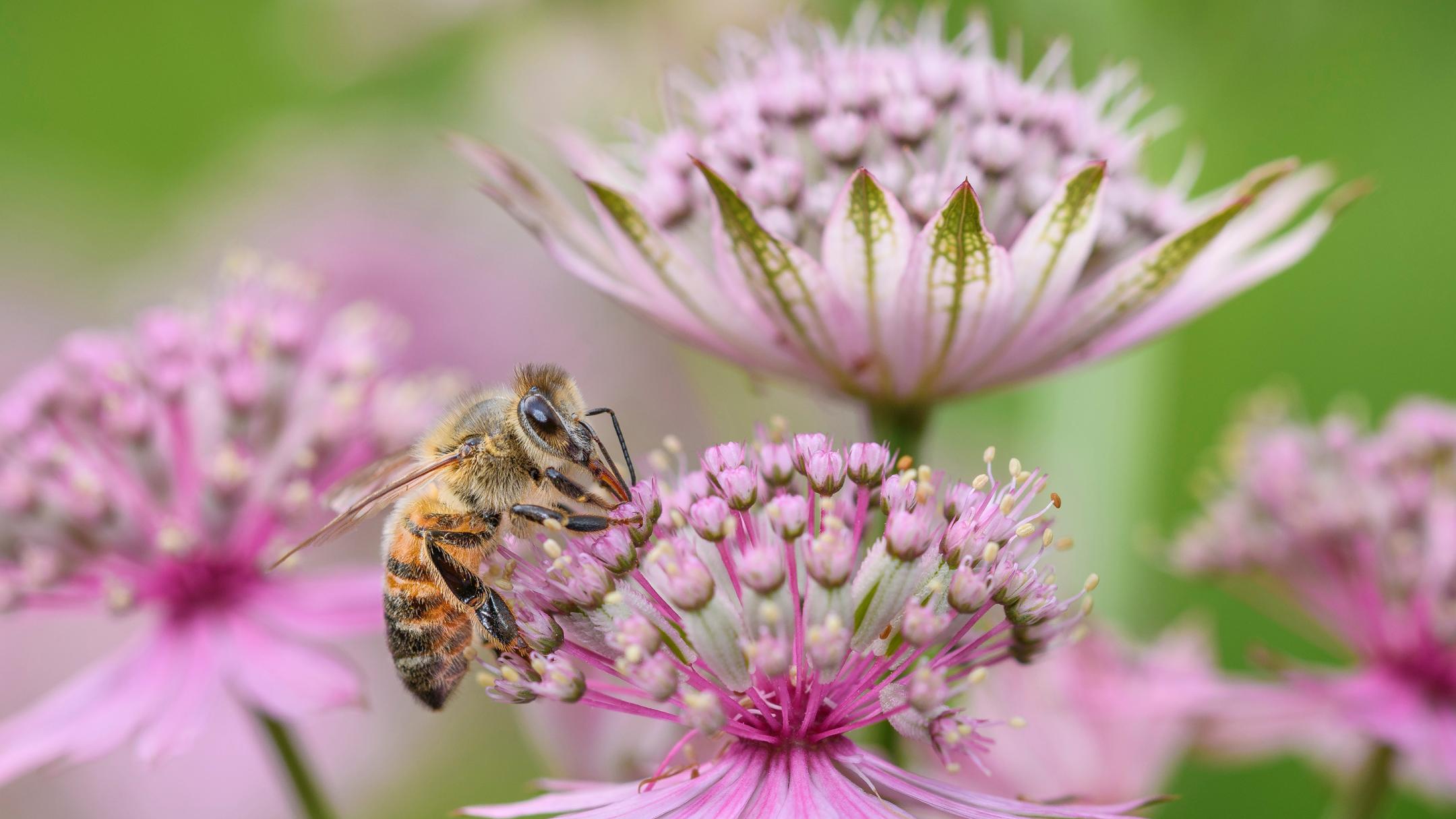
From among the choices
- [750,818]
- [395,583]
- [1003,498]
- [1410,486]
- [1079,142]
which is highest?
[1079,142]

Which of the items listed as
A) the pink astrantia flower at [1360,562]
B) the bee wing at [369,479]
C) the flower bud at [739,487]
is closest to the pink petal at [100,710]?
the bee wing at [369,479]

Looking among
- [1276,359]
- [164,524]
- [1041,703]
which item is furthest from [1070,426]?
[1276,359]

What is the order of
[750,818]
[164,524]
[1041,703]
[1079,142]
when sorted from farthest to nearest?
[1041,703] → [164,524] → [1079,142] → [750,818]

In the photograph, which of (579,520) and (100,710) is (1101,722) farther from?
(100,710)

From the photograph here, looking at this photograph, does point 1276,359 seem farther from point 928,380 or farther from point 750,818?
point 750,818

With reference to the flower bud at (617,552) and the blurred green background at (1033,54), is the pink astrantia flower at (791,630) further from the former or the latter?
the blurred green background at (1033,54)

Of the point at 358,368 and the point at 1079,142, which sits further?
the point at 358,368
